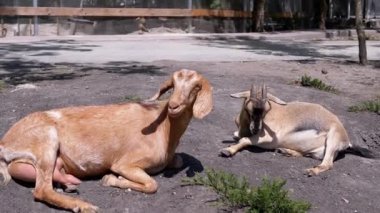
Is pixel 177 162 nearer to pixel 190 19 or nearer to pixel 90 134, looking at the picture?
pixel 90 134

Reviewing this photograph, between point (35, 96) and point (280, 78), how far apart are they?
211 inches

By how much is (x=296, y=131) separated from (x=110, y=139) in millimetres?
2404

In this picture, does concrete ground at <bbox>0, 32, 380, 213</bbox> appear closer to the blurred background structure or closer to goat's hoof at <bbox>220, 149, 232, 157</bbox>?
goat's hoof at <bbox>220, 149, 232, 157</bbox>

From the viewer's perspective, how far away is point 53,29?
25.1 m

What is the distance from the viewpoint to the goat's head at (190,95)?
555cm

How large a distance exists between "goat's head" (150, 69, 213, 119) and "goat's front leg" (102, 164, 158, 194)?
564mm

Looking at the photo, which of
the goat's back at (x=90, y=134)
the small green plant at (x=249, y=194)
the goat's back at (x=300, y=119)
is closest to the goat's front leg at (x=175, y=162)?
the small green plant at (x=249, y=194)

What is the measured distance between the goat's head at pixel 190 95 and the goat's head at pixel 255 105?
171 cm

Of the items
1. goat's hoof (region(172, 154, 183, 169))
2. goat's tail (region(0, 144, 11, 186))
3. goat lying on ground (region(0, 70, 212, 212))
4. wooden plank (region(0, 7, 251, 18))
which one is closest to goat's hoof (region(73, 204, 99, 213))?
goat lying on ground (region(0, 70, 212, 212))

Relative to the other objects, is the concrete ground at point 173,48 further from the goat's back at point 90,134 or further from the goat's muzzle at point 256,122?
the goat's back at point 90,134

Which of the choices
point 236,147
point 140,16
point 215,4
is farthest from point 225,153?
point 215,4

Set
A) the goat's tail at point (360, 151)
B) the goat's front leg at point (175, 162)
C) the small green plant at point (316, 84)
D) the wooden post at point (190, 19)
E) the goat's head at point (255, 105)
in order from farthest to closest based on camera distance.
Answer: the wooden post at point (190, 19) → the small green plant at point (316, 84) → the goat's tail at point (360, 151) → the goat's head at point (255, 105) → the goat's front leg at point (175, 162)

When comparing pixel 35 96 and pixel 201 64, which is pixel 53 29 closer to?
pixel 201 64

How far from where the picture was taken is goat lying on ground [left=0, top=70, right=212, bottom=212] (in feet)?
18.3
